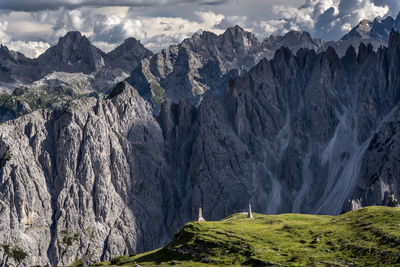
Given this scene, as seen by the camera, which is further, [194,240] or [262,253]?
[194,240]

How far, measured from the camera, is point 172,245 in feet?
475

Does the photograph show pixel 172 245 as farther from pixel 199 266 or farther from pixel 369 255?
→ pixel 369 255

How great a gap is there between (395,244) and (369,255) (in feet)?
21.1

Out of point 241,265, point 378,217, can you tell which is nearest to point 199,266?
point 241,265

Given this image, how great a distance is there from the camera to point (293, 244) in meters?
129

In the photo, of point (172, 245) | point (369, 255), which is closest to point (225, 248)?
point (172, 245)

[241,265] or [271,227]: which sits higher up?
[271,227]

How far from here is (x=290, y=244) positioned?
12900cm

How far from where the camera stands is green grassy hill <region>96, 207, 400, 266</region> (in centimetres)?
11512

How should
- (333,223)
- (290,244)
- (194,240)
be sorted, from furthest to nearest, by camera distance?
(333,223)
(194,240)
(290,244)

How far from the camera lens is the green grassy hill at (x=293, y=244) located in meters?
115

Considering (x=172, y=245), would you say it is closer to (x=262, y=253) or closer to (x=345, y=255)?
(x=262, y=253)

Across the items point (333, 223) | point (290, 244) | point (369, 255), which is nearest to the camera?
point (369, 255)

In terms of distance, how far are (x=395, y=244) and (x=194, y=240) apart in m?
47.2
